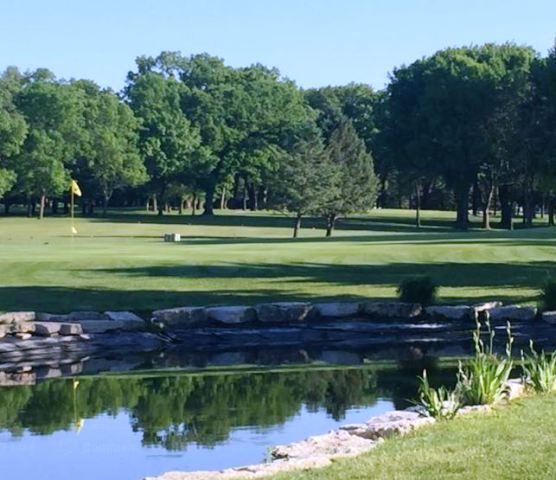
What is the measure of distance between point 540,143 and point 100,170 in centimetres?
6445

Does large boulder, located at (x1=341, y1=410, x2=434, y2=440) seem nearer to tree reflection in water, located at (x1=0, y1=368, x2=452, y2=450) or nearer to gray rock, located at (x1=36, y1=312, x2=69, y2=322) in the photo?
tree reflection in water, located at (x1=0, y1=368, x2=452, y2=450)

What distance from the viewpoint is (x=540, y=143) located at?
1539 inches

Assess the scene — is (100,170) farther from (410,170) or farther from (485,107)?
(485,107)

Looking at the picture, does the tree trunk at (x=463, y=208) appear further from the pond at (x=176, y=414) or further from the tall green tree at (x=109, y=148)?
the pond at (x=176, y=414)

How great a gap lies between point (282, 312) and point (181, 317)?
2201 millimetres

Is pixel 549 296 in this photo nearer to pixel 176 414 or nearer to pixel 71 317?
pixel 71 317

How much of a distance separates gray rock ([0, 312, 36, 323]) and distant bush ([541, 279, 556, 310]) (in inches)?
437

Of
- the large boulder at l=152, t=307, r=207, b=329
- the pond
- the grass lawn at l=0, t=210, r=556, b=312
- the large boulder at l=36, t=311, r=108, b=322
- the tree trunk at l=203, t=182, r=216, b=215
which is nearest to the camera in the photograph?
the pond

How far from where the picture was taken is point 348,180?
80062mm

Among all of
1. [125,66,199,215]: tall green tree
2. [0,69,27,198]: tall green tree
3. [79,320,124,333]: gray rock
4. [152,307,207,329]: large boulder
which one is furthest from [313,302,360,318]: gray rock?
[125,66,199,215]: tall green tree

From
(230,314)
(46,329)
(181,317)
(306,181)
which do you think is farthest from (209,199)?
(46,329)

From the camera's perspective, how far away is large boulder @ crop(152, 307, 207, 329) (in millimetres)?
23031

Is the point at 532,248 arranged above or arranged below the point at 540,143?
below

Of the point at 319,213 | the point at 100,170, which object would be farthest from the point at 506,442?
the point at 100,170
